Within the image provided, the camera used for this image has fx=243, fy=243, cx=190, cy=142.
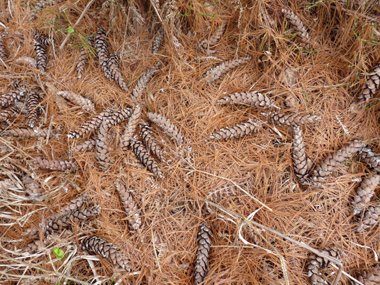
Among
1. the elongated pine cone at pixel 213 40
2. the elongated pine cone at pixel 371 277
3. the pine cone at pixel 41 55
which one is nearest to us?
the elongated pine cone at pixel 371 277

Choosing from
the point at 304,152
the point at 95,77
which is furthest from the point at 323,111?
the point at 95,77

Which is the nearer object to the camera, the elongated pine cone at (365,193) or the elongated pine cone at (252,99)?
the elongated pine cone at (365,193)

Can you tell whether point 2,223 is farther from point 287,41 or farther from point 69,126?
point 287,41

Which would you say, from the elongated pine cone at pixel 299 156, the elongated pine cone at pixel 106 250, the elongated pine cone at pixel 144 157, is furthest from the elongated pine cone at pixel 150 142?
the elongated pine cone at pixel 299 156

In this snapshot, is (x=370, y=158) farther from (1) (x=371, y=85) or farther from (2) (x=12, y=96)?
(2) (x=12, y=96)

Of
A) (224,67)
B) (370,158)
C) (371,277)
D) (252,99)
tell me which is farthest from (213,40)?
(371,277)

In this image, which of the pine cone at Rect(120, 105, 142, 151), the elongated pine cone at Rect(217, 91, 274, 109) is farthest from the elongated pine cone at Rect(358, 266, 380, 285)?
the pine cone at Rect(120, 105, 142, 151)

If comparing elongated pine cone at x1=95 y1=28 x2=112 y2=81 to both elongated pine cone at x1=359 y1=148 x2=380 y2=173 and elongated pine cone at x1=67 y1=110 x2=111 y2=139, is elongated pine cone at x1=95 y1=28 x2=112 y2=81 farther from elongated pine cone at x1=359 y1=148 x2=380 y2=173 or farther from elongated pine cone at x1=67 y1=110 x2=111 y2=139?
elongated pine cone at x1=359 y1=148 x2=380 y2=173

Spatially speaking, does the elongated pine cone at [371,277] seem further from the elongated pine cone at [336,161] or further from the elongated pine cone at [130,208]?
the elongated pine cone at [130,208]
